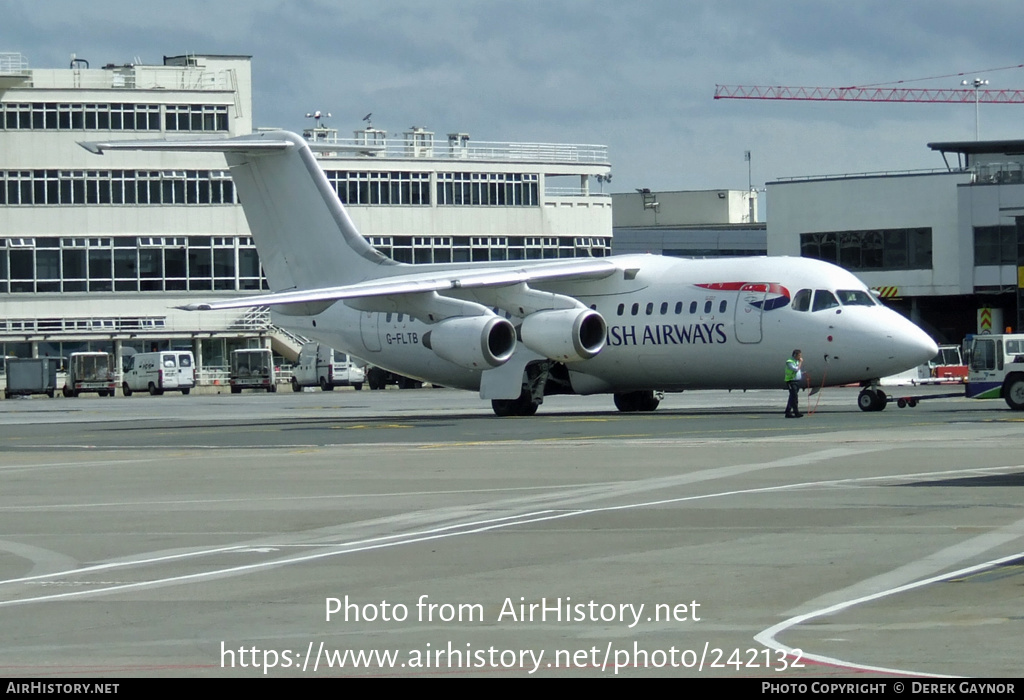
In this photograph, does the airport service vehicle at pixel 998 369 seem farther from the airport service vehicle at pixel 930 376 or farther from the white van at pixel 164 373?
the white van at pixel 164 373

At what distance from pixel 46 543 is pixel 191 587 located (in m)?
3.49

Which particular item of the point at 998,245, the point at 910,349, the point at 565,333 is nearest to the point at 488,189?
the point at 998,245

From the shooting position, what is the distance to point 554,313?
35375 millimetres

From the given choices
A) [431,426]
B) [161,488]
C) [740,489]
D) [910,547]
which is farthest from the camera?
[431,426]

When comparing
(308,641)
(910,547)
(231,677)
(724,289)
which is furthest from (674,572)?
(724,289)

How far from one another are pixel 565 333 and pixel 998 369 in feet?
35.0

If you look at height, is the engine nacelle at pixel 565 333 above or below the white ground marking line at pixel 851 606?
above

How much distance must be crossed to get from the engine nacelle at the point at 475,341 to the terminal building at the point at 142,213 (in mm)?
51045

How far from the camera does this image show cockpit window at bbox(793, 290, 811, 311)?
3378 cm

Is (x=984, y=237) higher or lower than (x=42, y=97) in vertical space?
lower

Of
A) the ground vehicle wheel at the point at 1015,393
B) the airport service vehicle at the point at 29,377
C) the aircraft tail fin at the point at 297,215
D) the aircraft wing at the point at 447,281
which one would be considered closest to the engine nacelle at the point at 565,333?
the aircraft wing at the point at 447,281

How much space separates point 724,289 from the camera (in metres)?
34.9

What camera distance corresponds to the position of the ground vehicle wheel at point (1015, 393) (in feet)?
115
